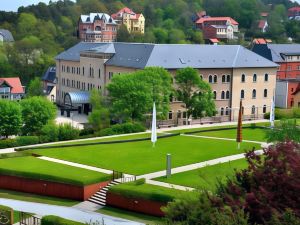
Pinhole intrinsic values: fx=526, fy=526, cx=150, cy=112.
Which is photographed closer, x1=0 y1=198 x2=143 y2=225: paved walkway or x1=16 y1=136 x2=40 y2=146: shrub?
x1=0 y1=198 x2=143 y2=225: paved walkway

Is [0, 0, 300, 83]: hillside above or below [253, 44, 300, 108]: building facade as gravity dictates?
above

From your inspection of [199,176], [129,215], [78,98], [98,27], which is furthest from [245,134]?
[98,27]

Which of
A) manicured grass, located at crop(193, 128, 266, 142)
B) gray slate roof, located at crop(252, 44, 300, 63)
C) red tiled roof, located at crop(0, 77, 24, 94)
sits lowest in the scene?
manicured grass, located at crop(193, 128, 266, 142)

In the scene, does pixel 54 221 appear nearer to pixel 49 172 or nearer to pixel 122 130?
pixel 49 172

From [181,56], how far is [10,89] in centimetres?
2858

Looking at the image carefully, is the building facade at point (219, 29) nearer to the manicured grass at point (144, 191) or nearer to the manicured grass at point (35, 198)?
the manicured grass at point (35, 198)

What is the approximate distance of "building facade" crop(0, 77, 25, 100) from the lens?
73.4 meters

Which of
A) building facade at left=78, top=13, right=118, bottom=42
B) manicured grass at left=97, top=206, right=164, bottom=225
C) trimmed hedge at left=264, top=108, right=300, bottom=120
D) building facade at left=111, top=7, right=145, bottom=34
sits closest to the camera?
manicured grass at left=97, top=206, right=164, bottom=225

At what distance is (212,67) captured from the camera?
58.6 metres

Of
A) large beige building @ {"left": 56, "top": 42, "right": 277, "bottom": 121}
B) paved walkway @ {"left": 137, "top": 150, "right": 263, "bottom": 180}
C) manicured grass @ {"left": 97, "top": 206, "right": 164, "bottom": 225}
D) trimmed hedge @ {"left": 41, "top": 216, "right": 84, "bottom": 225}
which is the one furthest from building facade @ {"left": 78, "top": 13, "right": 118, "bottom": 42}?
trimmed hedge @ {"left": 41, "top": 216, "right": 84, "bottom": 225}

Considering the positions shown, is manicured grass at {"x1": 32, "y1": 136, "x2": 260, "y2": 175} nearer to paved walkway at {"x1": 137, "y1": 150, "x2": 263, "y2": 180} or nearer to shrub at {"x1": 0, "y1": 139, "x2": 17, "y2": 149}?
paved walkway at {"x1": 137, "y1": 150, "x2": 263, "y2": 180}

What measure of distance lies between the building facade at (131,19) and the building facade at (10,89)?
2645 inches

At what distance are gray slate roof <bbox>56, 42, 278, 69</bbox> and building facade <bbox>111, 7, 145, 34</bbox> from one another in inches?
3066

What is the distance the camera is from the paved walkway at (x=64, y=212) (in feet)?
72.6
